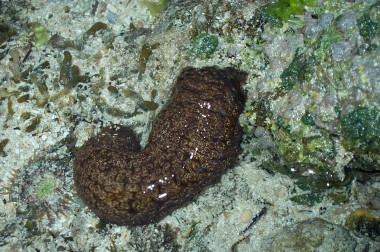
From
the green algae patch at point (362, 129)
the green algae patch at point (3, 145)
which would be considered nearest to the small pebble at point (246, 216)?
the green algae patch at point (362, 129)

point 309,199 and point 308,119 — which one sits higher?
point 308,119

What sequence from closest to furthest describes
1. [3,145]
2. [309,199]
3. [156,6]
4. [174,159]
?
[174,159]
[309,199]
[3,145]
[156,6]

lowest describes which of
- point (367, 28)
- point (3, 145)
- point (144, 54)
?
point (3, 145)

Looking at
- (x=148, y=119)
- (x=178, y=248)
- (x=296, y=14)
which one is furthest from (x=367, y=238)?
(x=148, y=119)

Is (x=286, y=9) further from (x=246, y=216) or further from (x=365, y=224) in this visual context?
(x=365, y=224)

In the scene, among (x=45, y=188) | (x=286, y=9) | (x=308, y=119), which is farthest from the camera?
(x=45, y=188)

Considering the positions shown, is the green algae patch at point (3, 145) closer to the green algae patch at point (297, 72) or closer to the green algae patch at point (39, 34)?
the green algae patch at point (39, 34)

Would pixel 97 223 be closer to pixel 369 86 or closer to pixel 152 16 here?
pixel 152 16

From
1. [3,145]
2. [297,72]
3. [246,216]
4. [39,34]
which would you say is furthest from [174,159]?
[39,34]
